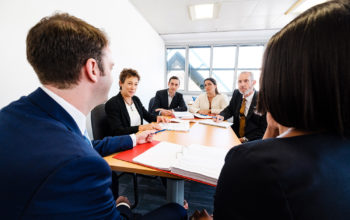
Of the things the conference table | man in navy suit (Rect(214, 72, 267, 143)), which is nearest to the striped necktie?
man in navy suit (Rect(214, 72, 267, 143))

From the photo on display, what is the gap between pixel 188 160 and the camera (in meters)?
0.75

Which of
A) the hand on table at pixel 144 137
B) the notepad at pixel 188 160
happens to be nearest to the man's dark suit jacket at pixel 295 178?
the notepad at pixel 188 160

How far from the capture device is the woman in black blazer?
1399mm

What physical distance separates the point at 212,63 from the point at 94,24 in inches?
160

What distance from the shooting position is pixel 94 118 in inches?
50.3

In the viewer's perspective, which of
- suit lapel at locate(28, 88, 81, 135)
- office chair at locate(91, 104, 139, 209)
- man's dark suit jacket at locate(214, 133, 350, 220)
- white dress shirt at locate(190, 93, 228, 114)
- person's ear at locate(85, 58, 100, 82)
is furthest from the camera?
white dress shirt at locate(190, 93, 228, 114)

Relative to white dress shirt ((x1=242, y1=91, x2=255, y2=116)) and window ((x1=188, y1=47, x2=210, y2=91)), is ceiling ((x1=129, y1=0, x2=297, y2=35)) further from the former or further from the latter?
white dress shirt ((x1=242, y1=91, x2=255, y2=116))

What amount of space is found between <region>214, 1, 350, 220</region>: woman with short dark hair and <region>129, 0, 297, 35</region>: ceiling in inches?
117

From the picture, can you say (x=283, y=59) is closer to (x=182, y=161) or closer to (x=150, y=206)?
(x=182, y=161)

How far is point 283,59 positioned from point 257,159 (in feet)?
0.89

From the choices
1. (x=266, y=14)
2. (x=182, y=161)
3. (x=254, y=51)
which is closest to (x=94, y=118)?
(x=182, y=161)

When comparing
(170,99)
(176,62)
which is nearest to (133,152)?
(170,99)

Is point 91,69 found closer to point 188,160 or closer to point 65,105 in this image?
point 65,105

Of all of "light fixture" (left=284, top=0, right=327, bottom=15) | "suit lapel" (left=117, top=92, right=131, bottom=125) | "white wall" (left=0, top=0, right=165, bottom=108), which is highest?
"light fixture" (left=284, top=0, right=327, bottom=15)
